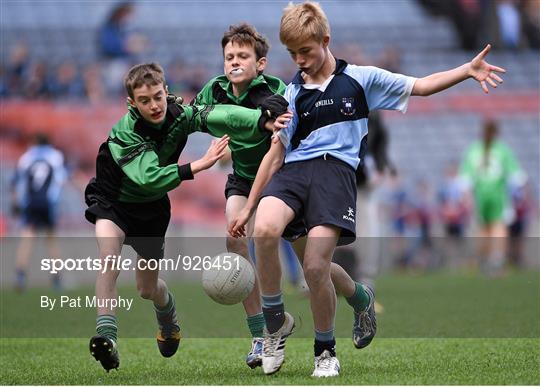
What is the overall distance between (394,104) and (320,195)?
666 millimetres

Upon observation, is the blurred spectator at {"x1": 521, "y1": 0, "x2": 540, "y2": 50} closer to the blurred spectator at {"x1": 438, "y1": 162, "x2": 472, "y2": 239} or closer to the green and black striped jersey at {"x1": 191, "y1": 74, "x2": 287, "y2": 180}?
the blurred spectator at {"x1": 438, "y1": 162, "x2": 472, "y2": 239}

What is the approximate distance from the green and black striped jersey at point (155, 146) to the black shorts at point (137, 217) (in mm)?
55

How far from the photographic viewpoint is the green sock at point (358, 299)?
674 centimetres

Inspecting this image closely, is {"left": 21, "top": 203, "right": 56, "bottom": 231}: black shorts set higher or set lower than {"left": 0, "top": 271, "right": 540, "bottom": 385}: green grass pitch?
higher

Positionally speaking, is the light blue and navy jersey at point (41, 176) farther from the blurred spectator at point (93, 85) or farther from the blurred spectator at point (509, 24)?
the blurred spectator at point (509, 24)

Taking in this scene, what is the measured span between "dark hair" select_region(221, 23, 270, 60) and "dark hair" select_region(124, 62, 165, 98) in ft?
1.90

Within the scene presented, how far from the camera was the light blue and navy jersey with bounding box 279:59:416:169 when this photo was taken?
6.13m

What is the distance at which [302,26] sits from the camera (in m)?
5.98

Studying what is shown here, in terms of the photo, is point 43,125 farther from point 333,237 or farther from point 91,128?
point 333,237

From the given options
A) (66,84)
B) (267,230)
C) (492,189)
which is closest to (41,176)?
(492,189)

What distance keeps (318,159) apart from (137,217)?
1.25m

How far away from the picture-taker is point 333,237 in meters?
6.00

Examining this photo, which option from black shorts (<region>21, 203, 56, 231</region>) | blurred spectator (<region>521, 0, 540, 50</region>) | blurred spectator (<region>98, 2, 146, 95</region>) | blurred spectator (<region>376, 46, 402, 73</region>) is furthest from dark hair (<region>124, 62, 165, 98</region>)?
blurred spectator (<region>521, 0, 540, 50</region>)

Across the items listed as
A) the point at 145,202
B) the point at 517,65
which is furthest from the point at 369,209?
the point at 517,65
